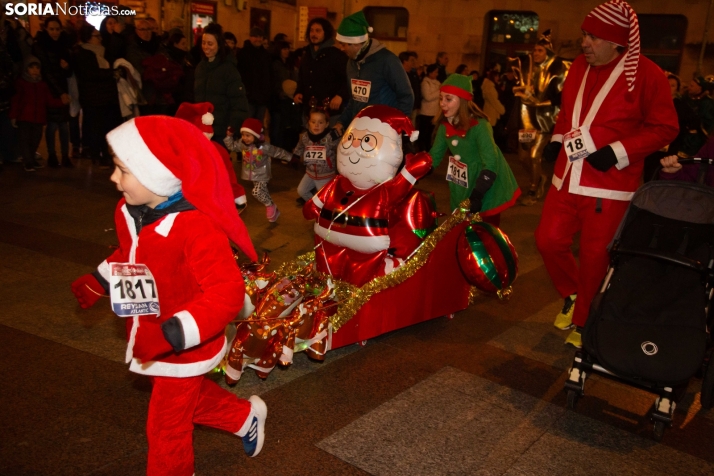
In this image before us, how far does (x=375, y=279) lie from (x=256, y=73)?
284 inches

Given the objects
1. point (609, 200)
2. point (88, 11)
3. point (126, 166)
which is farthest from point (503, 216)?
point (88, 11)

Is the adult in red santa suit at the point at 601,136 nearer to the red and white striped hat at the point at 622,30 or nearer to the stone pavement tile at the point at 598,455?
the red and white striped hat at the point at 622,30

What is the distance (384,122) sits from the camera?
4.32 meters

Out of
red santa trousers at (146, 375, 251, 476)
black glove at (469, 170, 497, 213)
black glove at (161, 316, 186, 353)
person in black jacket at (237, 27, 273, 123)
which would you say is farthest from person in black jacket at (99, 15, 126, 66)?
black glove at (161, 316, 186, 353)

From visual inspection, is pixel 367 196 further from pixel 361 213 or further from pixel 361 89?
pixel 361 89

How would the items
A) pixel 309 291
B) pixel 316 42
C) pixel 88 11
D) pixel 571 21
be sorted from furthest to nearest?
pixel 571 21 → pixel 88 11 → pixel 316 42 → pixel 309 291

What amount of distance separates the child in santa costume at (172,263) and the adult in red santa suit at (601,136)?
2463 mm

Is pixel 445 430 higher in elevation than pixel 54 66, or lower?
lower

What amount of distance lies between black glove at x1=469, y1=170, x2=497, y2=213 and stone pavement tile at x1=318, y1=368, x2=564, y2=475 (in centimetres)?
119

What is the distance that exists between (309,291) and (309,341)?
387 millimetres

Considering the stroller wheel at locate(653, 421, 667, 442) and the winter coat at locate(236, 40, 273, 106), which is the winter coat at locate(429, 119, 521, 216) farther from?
the winter coat at locate(236, 40, 273, 106)

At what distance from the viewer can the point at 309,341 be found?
12.8 feet

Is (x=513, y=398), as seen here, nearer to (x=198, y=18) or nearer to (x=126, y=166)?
(x=126, y=166)

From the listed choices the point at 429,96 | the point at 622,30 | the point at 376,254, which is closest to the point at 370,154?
the point at 376,254
